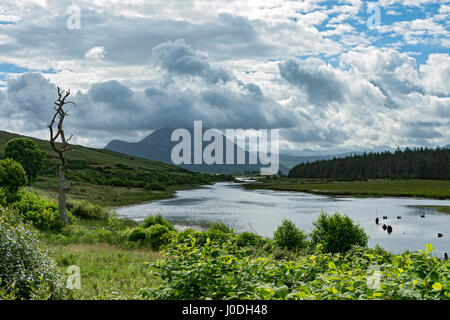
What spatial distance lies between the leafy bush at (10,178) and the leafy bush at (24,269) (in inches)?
744

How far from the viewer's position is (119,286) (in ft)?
40.0

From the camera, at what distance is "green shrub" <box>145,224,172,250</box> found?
A: 2466 cm

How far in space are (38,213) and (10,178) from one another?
3958 millimetres

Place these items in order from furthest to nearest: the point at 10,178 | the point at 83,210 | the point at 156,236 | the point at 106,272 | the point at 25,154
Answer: the point at 25,154 < the point at 83,210 < the point at 10,178 < the point at 156,236 < the point at 106,272

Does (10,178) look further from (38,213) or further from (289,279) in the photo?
(289,279)

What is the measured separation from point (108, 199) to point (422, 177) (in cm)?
15115

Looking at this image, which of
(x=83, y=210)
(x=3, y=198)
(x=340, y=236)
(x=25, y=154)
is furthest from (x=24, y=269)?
(x=25, y=154)

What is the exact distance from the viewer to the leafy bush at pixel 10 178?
27.4 m

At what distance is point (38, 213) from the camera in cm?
2661

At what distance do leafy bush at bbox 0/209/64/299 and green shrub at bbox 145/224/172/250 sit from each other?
13.7 m

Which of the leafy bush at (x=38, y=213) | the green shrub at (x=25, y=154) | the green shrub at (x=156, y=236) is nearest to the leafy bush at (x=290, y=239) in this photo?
the green shrub at (x=156, y=236)

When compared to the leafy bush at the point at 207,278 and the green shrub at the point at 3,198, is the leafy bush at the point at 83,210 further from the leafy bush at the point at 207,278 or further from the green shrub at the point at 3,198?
→ the leafy bush at the point at 207,278

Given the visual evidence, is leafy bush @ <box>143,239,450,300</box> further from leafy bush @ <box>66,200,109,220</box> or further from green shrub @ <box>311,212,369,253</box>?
leafy bush @ <box>66,200,109,220</box>
